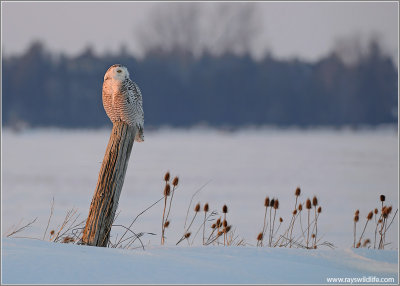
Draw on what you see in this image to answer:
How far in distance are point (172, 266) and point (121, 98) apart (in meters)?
1.85

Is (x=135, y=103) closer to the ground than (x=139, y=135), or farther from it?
farther from it

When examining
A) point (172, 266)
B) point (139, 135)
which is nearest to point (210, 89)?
point (139, 135)

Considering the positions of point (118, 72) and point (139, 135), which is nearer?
point (118, 72)

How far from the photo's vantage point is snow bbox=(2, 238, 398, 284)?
359 cm

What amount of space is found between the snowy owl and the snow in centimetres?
116

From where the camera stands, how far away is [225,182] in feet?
49.2

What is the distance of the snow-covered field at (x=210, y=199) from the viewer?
3.85 m

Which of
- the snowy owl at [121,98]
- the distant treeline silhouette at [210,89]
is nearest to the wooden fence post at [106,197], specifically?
the snowy owl at [121,98]

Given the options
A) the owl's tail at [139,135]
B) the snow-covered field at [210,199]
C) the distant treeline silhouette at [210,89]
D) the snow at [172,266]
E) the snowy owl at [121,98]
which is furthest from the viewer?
the distant treeline silhouette at [210,89]

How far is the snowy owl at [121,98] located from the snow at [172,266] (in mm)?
1160

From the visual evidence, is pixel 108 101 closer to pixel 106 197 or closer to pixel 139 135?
pixel 139 135

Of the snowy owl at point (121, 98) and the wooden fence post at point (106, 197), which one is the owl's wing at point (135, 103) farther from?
the wooden fence post at point (106, 197)

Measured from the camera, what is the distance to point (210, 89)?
4638 centimetres

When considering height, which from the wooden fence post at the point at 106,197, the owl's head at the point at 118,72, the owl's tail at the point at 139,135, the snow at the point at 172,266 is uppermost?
the owl's head at the point at 118,72
